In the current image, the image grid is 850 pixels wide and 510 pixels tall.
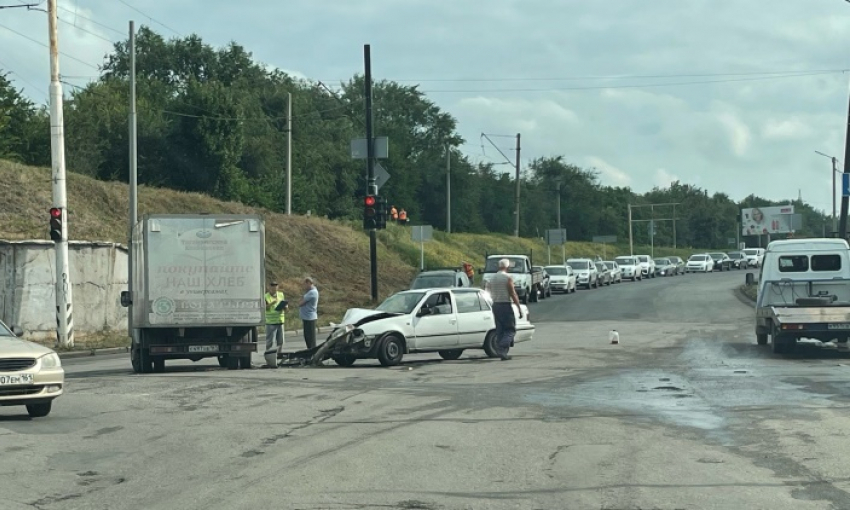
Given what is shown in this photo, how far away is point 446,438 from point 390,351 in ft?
32.3

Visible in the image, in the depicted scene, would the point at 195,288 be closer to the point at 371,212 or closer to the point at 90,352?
the point at 90,352

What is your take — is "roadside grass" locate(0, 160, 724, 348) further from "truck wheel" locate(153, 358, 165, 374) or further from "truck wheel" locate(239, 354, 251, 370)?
"truck wheel" locate(239, 354, 251, 370)

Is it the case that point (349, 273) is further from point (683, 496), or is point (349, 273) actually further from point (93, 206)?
point (683, 496)

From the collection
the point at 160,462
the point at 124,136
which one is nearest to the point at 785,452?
the point at 160,462

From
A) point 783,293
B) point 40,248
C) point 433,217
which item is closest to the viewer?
point 783,293

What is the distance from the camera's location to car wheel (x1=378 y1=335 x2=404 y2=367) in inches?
858

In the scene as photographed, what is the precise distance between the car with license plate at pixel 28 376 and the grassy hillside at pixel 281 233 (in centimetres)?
2427

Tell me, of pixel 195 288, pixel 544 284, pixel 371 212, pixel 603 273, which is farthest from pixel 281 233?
pixel 195 288

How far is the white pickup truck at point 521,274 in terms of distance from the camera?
49562 millimetres

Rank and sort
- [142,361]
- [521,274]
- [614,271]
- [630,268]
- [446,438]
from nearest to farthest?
[446,438], [142,361], [521,274], [614,271], [630,268]

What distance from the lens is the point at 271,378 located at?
774 inches

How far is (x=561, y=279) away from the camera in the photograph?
6238cm

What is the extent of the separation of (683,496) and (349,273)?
51244 millimetres

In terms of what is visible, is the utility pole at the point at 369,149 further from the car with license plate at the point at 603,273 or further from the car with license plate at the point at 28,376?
the car with license plate at the point at 603,273
